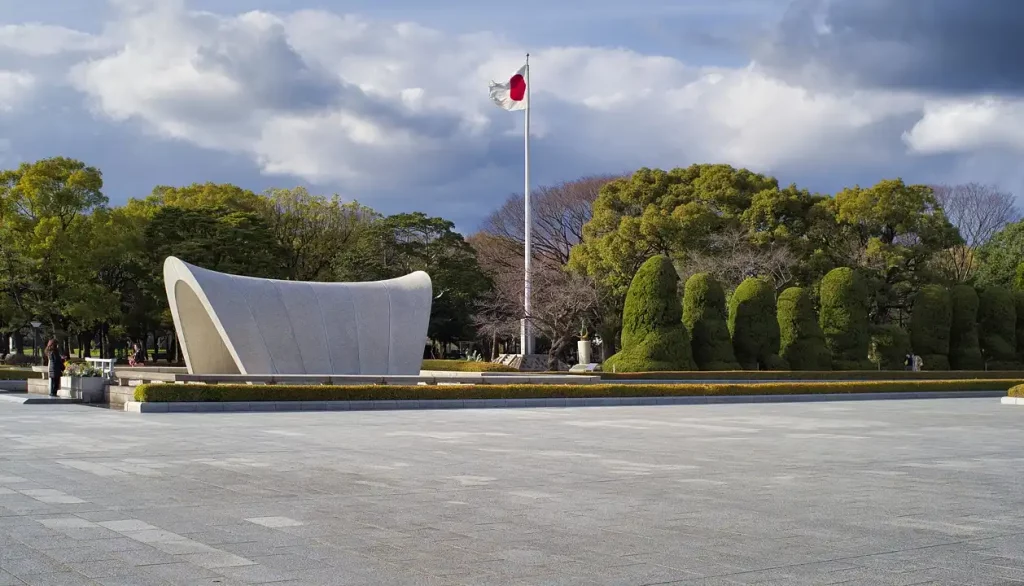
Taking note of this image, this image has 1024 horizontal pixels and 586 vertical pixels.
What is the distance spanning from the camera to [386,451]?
37.0 ft

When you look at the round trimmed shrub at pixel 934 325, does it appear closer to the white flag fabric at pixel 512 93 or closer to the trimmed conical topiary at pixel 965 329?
the trimmed conical topiary at pixel 965 329

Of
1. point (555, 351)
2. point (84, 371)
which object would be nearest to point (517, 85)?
point (555, 351)

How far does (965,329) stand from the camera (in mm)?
37625

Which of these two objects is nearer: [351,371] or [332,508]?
[332,508]

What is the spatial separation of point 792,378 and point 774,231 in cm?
1133

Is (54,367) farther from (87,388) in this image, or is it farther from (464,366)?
(464,366)

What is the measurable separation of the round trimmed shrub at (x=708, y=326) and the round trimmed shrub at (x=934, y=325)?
8713 millimetres

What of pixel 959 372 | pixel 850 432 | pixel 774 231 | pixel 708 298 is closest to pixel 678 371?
pixel 708 298

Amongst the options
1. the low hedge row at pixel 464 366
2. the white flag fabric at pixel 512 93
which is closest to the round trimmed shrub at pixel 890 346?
the low hedge row at pixel 464 366

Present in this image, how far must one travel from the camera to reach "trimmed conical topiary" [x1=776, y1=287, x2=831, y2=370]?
35.0 meters

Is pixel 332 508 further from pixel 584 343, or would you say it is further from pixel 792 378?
pixel 584 343

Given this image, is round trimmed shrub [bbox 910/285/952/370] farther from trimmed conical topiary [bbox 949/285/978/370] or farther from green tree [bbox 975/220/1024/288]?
green tree [bbox 975/220/1024/288]

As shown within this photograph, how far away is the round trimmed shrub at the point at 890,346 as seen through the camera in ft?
122

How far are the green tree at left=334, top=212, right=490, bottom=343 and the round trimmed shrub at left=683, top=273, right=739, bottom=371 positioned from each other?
16.5m
